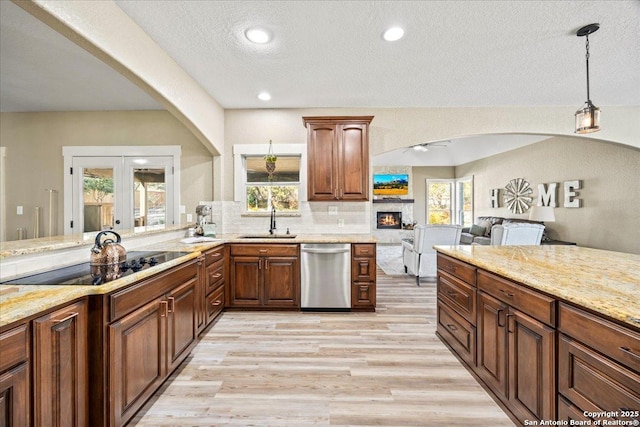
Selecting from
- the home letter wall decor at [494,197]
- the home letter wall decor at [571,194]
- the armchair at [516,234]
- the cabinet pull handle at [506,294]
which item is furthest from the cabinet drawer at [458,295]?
the home letter wall decor at [494,197]

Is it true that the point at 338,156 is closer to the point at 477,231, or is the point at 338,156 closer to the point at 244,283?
the point at 244,283

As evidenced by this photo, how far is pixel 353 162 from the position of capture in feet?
12.4

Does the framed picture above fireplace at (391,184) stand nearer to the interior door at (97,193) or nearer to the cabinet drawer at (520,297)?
the interior door at (97,193)

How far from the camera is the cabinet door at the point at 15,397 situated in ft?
3.50

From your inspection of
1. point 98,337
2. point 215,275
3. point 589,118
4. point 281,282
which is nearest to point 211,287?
point 215,275

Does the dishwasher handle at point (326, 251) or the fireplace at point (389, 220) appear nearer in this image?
the dishwasher handle at point (326, 251)

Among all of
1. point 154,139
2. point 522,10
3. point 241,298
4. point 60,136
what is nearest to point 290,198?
point 241,298

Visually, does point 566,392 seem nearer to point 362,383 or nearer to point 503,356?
point 503,356

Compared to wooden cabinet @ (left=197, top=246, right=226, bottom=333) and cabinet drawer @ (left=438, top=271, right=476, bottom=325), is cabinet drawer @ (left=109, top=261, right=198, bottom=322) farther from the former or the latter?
cabinet drawer @ (left=438, top=271, right=476, bottom=325)

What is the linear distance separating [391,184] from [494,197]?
10.6 feet

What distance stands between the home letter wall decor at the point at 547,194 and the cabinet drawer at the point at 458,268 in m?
4.67

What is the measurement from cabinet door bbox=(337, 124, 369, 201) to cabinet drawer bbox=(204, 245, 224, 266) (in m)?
1.58

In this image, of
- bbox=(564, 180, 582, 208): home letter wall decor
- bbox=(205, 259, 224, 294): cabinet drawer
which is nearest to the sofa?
bbox=(564, 180, 582, 208): home letter wall decor

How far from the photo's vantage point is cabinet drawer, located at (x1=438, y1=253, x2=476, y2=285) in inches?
85.0
